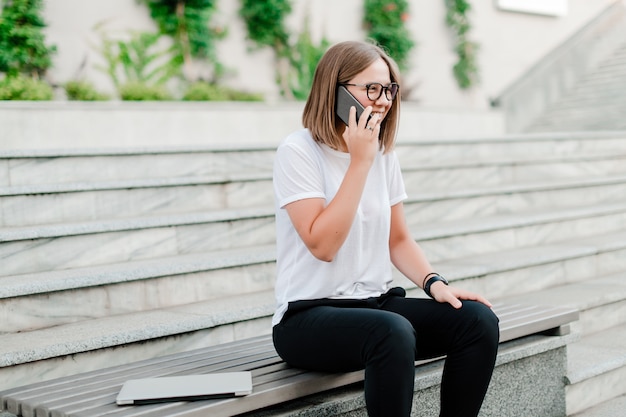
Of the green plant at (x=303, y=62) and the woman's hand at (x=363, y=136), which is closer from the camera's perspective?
the woman's hand at (x=363, y=136)

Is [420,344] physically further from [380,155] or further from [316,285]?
[380,155]

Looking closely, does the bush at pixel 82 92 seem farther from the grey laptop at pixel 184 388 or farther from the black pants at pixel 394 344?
the grey laptop at pixel 184 388

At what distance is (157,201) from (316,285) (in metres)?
2.06

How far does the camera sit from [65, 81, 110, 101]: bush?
23.4 ft

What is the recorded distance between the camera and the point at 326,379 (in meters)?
2.44

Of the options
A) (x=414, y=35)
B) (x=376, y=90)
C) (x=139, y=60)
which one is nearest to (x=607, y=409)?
(x=376, y=90)

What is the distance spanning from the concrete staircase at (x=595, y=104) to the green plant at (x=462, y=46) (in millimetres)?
1428

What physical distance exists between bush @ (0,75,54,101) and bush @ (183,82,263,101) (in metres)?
1.50

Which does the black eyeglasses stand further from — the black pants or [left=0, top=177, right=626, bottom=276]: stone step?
[left=0, top=177, right=626, bottom=276]: stone step

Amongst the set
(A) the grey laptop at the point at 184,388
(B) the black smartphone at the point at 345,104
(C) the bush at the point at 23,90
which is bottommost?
(A) the grey laptop at the point at 184,388

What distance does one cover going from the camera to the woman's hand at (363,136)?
2.44 metres

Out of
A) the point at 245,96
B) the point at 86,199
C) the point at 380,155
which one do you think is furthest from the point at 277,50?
the point at 380,155

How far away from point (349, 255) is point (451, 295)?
340mm

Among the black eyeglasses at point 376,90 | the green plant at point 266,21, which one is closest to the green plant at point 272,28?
the green plant at point 266,21
